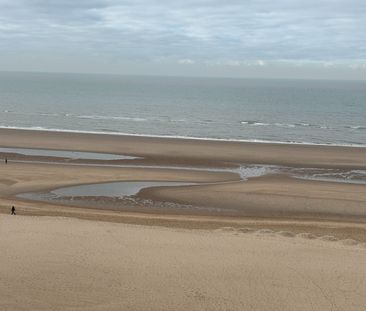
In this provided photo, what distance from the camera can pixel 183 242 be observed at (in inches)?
722

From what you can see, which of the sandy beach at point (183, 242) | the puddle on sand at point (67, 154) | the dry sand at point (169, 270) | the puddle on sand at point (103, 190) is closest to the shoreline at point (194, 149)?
the puddle on sand at point (67, 154)

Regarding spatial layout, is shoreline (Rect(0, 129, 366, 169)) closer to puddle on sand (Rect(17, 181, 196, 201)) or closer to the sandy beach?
the sandy beach

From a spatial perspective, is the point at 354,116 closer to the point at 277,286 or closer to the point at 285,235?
the point at 285,235

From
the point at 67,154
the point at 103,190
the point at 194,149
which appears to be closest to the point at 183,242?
the point at 103,190

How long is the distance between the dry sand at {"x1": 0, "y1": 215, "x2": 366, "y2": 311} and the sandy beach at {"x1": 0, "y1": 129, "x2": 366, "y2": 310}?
3cm

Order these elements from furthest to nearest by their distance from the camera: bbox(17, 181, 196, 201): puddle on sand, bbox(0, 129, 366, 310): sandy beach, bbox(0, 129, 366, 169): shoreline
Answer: bbox(0, 129, 366, 169): shoreline → bbox(17, 181, 196, 201): puddle on sand → bbox(0, 129, 366, 310): sandy beach

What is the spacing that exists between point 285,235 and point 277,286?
552cm

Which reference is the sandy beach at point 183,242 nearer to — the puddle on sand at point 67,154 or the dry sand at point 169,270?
the dry sand at point 169,270

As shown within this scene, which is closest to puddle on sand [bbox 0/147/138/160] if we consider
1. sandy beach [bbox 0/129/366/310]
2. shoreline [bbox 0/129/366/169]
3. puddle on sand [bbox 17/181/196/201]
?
shoreline [bbox 0/129/366/169]

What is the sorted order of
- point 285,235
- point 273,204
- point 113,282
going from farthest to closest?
point 273,204 → point 285,235 → point 113,282

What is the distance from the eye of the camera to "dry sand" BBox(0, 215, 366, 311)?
45.0 ft

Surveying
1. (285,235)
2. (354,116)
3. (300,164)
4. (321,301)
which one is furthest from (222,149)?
(354,116)

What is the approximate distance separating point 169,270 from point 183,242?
2.68 meters

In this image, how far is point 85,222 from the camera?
20.7m
